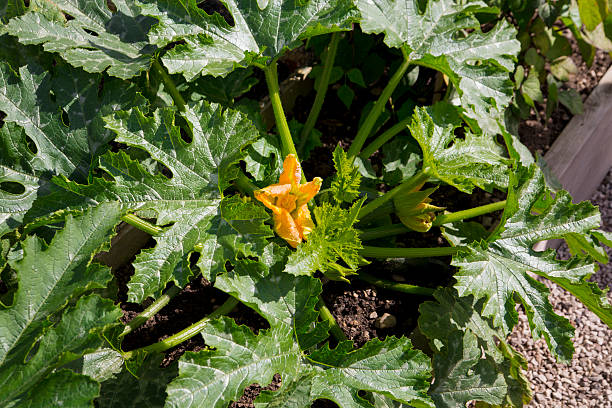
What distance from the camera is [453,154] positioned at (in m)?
2.04

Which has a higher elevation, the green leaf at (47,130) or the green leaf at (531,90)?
the green leaf at (47,130)

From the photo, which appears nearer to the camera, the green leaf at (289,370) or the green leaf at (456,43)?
the green leaf at (289,370)

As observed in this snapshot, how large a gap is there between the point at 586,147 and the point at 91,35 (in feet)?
7.55

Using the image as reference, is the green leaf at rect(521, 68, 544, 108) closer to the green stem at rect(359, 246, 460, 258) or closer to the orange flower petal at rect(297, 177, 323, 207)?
the green stem at rect(359, 246, 460, 258)

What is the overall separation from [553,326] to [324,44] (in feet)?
4.86

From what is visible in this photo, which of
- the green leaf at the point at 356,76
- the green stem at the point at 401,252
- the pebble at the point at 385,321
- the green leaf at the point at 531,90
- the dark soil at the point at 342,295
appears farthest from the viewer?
the green leaf at the point at 531,90

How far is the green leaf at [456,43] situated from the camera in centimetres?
210

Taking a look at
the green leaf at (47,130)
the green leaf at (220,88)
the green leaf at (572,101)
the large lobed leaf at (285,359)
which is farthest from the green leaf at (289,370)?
the green leaf at (572,101)

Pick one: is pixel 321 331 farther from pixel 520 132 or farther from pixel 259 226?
pixel 520 132

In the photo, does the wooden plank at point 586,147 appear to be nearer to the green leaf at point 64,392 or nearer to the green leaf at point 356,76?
the green leaf at point 356,76

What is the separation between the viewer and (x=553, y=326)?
6.06ft

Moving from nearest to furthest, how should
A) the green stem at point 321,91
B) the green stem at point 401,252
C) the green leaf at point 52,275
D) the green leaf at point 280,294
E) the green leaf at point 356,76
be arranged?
the green leaf at point 52,275 → the green leaf at point 280,294 → the green stem at point 401,252 → the green stem at point 321,91 → the green leaf at point 356,76

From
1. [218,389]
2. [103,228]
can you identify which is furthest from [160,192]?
[218,389]

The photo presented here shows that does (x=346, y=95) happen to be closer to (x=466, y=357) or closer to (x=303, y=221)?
(x=303, y=221)
